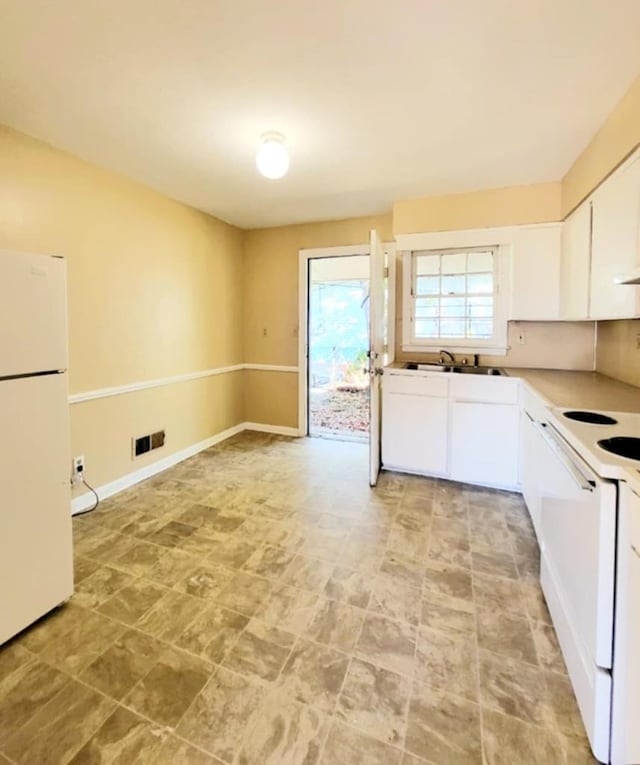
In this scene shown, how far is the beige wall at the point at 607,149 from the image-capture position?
1.89 meters

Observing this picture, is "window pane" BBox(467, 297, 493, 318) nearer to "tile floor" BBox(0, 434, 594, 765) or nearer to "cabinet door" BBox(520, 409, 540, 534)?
"cabinet door" BBox(520, 409, 540, 534)

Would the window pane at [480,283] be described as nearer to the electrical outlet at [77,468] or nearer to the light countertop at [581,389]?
the light countertop at [581,389]

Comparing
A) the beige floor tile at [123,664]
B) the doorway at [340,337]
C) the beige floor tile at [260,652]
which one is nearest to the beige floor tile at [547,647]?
the beige floor tile at [260,652]

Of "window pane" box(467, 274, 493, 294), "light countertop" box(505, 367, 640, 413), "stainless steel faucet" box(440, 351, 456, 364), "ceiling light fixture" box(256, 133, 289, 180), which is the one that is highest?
"ceiling light fixture" box(256, 133, 289, 180)

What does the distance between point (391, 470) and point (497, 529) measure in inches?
43.4

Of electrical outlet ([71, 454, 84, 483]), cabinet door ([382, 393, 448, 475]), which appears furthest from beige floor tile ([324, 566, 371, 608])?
electrical outlet ([71, 454, 84, 483])

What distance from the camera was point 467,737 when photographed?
125cm

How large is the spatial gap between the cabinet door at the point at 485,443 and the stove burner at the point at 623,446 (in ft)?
5.41

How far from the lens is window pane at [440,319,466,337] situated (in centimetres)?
359

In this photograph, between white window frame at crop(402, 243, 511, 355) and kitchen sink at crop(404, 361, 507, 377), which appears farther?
white window frame at crop(402, 243, 511, 355)

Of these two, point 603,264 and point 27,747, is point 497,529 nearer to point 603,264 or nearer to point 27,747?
point 603,264

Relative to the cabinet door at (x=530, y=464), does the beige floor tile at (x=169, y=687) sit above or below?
below

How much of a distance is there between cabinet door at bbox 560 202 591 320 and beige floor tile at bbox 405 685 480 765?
2.31 m

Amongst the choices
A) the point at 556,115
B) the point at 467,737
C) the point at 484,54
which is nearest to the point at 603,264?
the point at 556,115
